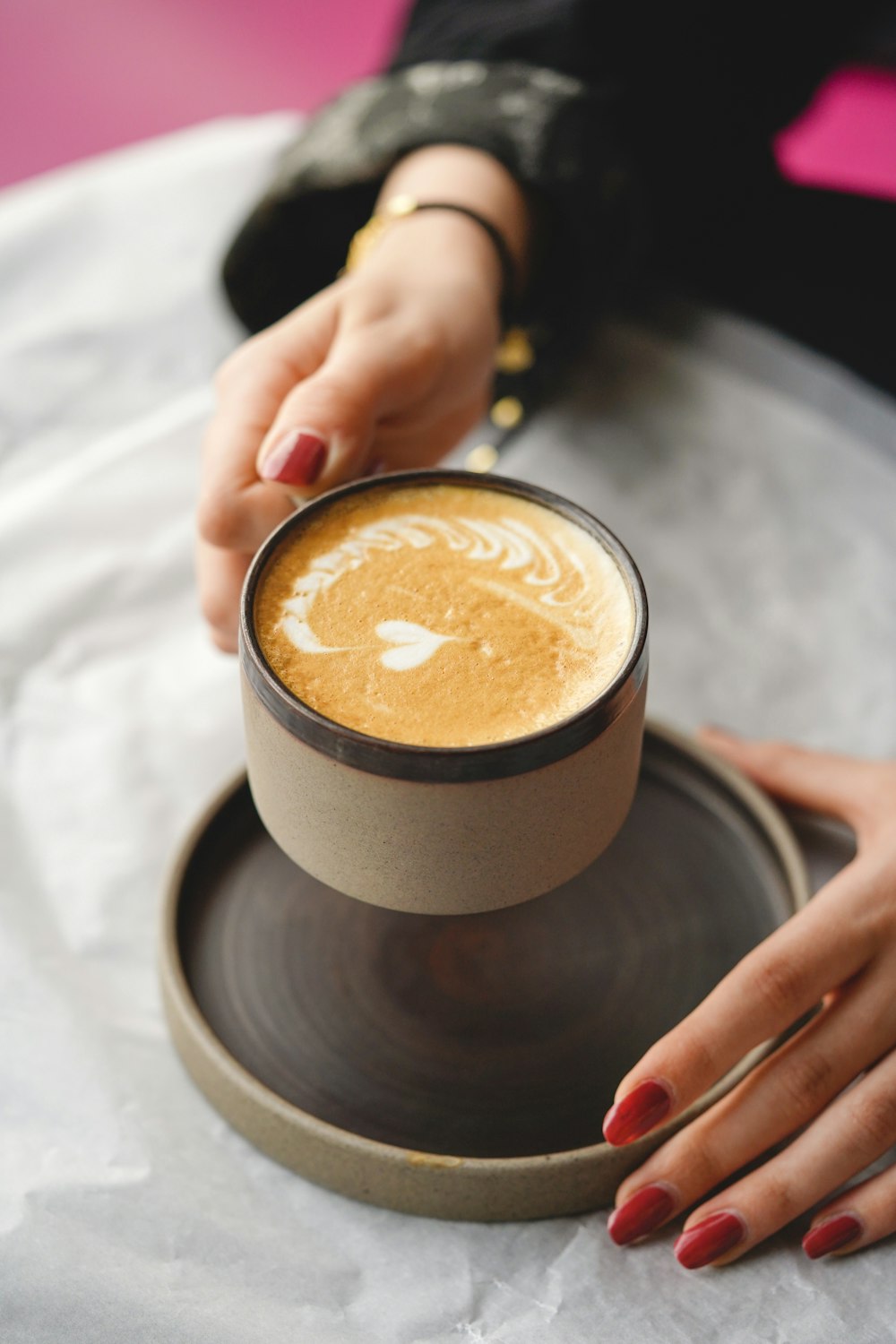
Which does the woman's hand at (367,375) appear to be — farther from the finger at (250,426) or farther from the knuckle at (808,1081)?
the knuckle at (808,1081)

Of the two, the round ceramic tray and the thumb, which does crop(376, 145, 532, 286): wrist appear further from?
the round ceramic tray

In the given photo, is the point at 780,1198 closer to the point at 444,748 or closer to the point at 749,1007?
the point at 749,1007

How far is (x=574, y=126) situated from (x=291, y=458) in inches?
23.2

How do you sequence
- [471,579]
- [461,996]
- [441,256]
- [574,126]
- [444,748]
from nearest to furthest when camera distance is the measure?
[444,748]
[471,579]
[461,996]
[441,256]
[574,126]

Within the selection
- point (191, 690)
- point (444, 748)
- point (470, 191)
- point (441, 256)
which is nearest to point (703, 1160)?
point (444, 748)

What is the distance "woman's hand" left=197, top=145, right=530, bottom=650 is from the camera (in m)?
0.75

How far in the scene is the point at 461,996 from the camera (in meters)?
0.76

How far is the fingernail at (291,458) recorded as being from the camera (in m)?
0.72

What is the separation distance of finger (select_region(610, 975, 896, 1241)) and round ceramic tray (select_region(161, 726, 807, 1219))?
0.02 meters

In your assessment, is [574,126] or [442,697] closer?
[442,697]

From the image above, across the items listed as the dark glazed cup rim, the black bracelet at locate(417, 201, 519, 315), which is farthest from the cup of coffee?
the black bracelet at locate(417, 201, 519, 315)

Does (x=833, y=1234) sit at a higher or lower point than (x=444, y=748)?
lower

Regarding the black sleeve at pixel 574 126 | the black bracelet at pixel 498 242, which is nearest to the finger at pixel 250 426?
the black bracelet at pixel 498 242

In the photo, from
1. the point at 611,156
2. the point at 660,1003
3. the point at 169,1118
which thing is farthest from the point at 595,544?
the point at 611,156
